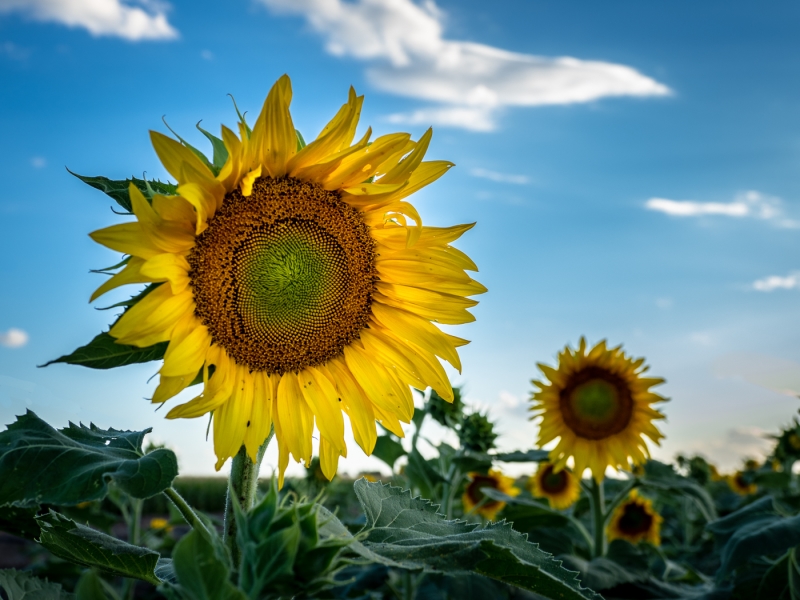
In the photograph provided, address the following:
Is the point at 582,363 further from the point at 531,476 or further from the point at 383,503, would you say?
the point at 383,503

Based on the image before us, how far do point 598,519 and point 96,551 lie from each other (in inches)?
136

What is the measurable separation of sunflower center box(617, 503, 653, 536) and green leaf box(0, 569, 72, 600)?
18.3 ft

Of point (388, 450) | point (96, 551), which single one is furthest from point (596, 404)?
point (96, 551)

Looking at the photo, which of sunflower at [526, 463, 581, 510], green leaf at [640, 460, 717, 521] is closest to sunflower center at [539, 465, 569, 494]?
sunflower at [526, 463, 581, 510]

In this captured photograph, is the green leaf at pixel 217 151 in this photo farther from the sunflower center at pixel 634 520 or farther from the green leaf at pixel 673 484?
the sunflower center at pixel 634 520

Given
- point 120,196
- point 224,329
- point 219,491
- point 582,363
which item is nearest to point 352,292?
point 224,329

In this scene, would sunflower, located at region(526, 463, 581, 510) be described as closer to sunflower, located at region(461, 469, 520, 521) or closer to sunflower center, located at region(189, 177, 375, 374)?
sunflower, located at region(461, 469, 520, 521)

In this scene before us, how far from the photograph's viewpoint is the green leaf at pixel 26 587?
6.53 ft

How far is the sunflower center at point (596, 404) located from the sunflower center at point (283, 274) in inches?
114

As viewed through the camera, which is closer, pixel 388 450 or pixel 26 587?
pixel 26 587

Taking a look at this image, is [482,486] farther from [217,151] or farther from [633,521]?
[217,151]

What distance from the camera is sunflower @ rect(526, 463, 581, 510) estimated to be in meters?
6.90

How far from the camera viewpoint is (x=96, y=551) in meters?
1.94

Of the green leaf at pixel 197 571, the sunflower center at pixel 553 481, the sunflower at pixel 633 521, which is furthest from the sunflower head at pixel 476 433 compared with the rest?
the green leaf at pixel 197 571
